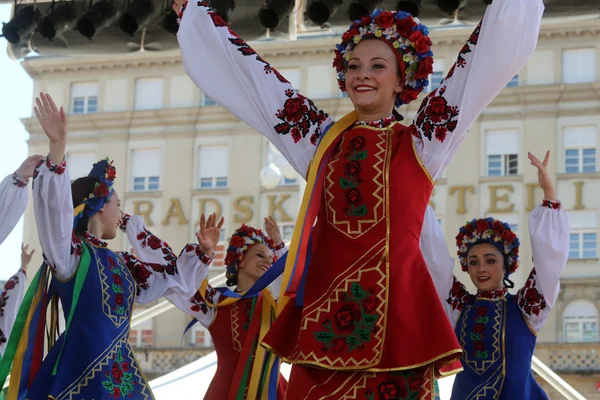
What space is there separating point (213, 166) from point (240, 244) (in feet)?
63.8

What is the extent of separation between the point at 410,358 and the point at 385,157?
1.71 feet

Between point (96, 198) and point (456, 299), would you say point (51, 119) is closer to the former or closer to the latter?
point (96, 198)

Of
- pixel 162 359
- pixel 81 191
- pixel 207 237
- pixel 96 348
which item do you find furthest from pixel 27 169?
pixel 162 359

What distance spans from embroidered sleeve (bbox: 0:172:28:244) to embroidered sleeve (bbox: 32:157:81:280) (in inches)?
31.0

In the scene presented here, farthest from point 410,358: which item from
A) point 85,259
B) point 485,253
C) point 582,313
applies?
point 582,313

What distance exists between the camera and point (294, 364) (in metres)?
2.77

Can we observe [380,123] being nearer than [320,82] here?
Yes

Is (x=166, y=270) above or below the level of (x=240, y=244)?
below

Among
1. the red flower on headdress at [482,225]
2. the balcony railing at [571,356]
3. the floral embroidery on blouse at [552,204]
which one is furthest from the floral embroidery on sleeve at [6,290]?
the balcony railing at [571,356]

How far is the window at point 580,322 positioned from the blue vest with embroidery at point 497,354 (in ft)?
59.0

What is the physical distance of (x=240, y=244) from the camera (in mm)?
5766

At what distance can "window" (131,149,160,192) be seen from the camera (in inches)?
998

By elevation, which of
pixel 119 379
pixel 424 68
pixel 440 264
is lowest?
pixel 119 379

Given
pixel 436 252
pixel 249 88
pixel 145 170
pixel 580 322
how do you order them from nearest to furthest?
1. pixel 249 88
2. pixel 436 252
3. pixel 580 322
4. pixel 145 170
